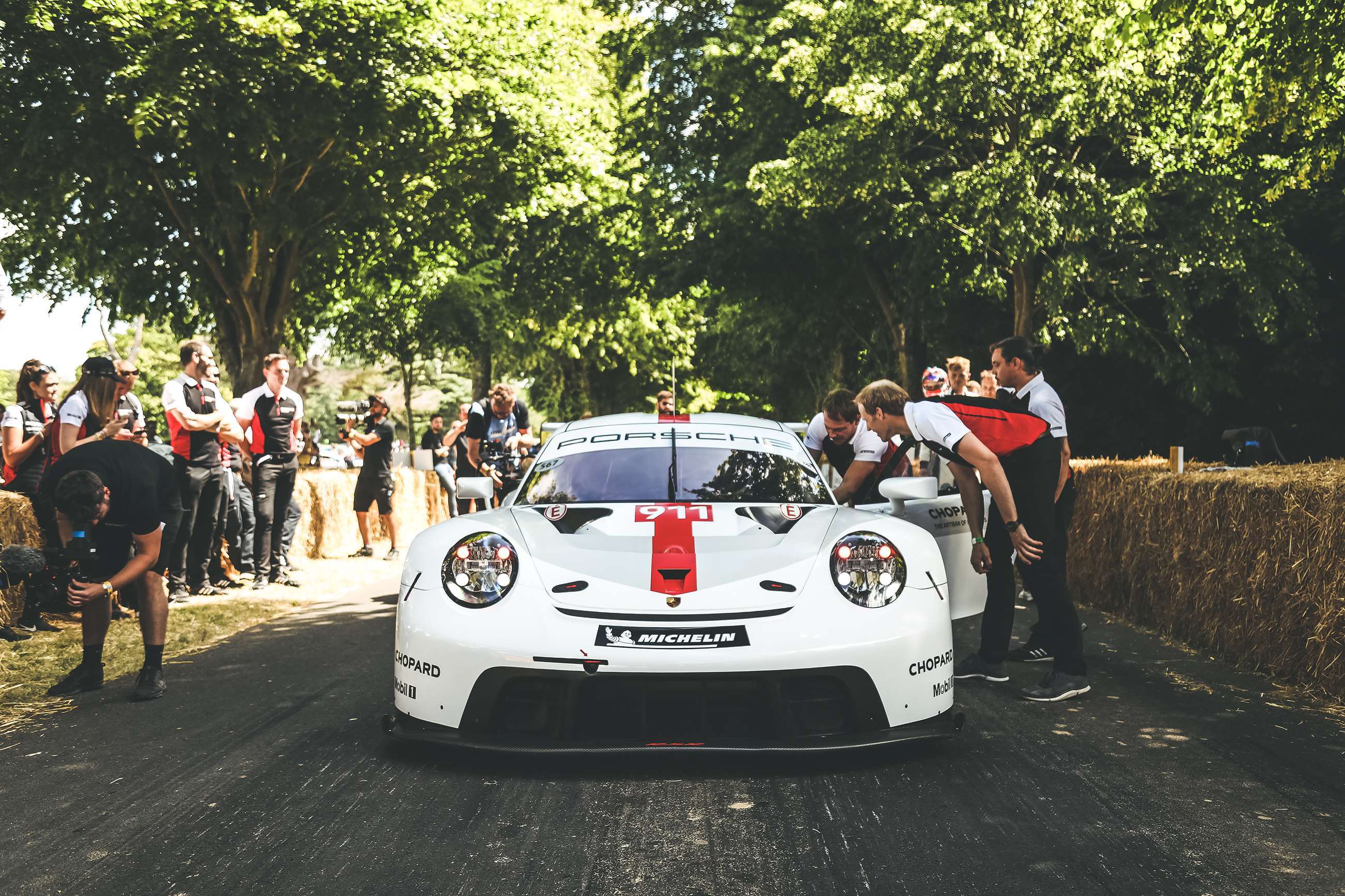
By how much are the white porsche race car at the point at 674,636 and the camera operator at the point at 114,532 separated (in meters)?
1.83

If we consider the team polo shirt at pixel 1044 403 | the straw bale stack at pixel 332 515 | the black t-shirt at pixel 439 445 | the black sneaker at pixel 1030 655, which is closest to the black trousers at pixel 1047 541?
the team polo shirt at pixel 1044 403

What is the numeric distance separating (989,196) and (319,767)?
1389 centimetres

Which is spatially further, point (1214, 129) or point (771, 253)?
point (771, 253)

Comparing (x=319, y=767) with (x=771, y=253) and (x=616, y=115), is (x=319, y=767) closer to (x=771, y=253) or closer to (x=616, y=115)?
(x=771, y=253)

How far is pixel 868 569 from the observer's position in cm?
473

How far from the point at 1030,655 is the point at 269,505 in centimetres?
706

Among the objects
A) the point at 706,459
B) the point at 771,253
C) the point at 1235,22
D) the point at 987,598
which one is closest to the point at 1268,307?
the point at 1235,22

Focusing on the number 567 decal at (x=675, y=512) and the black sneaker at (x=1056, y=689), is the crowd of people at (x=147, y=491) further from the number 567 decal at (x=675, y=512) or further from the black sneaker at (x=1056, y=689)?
the black sneaker at (x=1056, y=689)

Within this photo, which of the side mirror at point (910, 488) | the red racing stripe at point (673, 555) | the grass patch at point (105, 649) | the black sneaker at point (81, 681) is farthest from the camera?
the black sneaker at point (81, 681)

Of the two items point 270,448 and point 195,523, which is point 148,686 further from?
point 270,448

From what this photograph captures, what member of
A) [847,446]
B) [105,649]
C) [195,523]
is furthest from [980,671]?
[195,523]

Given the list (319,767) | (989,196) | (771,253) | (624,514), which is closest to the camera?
(319,767)

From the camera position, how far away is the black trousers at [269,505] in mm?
11148

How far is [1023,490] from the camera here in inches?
A: 241
